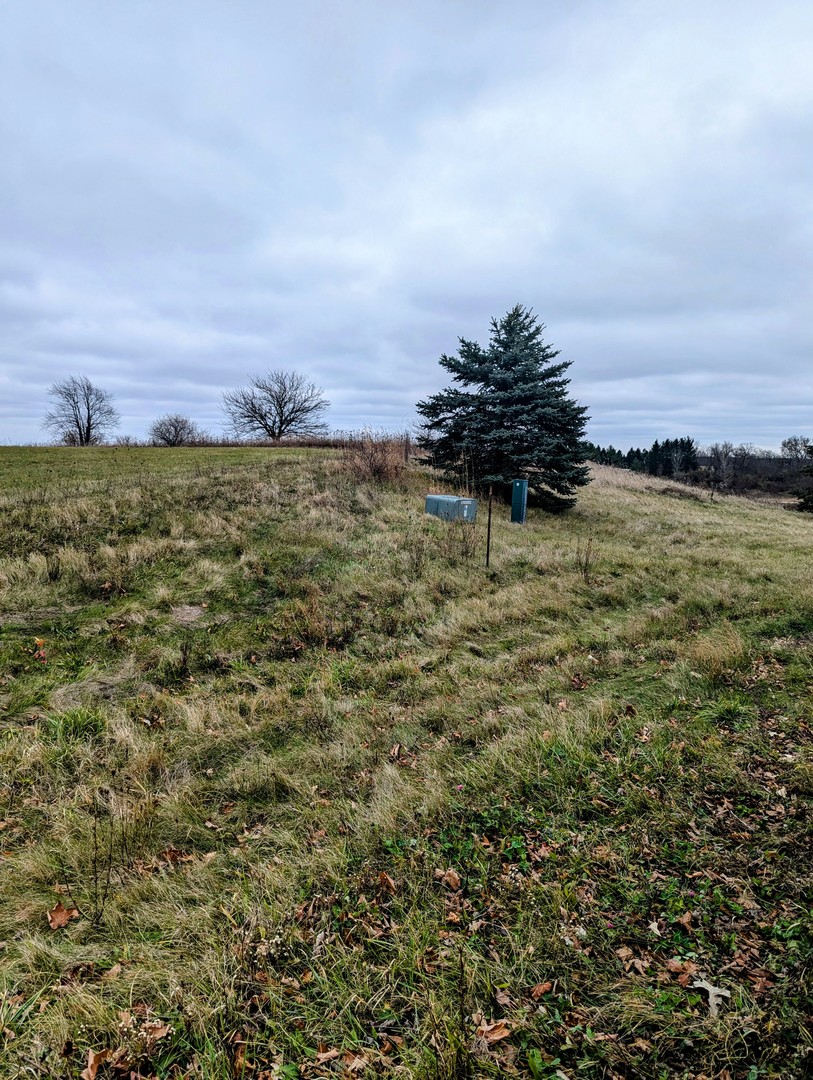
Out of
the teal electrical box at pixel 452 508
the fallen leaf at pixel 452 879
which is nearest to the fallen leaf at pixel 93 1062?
the fallen leaf at pixel 452 879

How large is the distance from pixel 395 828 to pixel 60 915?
220 cm

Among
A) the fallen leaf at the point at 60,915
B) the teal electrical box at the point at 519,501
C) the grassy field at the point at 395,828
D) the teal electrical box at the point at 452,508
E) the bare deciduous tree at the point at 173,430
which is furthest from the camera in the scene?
the bare deciduous tree at the point at 173,430

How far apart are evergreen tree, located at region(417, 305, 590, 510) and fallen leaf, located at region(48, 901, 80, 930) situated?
14737mm

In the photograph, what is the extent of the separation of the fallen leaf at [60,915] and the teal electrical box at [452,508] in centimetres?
1091

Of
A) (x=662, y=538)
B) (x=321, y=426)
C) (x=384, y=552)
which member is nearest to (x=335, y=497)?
(x=384, y=552)

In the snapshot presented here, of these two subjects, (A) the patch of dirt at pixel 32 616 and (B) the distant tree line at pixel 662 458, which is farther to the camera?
(B) the distant tree line at pixel 662 458

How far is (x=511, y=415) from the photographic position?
16.1m

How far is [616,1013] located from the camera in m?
2.06

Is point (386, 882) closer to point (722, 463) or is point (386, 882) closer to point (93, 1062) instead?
point (93, 1062)

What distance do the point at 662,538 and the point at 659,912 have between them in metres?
13.3

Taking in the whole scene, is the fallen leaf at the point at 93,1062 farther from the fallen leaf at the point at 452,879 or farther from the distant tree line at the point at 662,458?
the distant tree line at the point at 662,458

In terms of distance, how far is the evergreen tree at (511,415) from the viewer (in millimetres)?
16062

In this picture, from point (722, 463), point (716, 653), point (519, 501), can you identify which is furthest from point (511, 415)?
point (722, 463)

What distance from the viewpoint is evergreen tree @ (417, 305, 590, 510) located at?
52.7 feet
